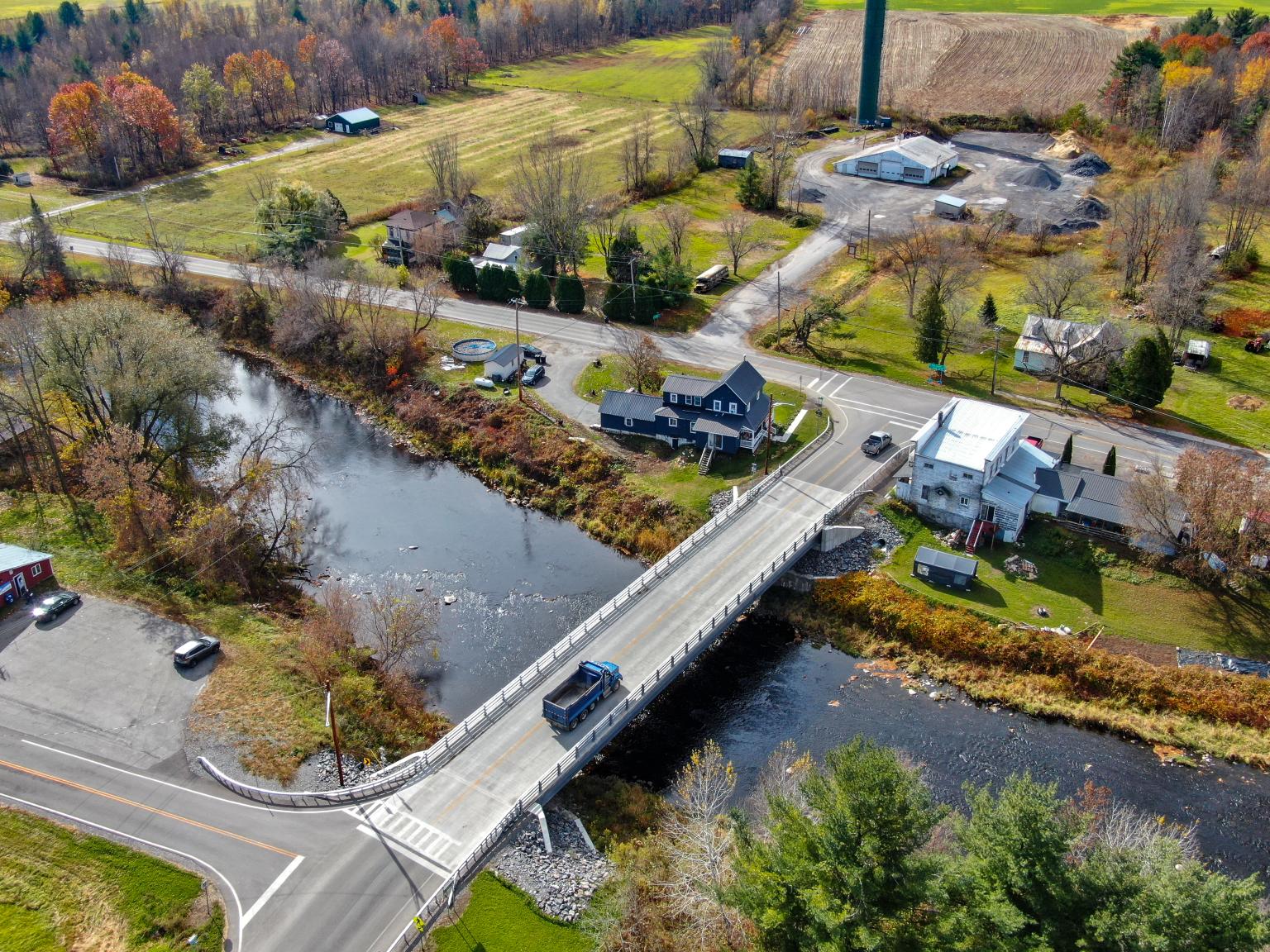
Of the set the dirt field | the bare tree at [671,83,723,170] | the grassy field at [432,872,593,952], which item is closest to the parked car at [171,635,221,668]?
the grassy field at [432,872,593,952]

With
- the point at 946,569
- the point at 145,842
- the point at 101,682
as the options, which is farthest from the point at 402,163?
the point at 145,842

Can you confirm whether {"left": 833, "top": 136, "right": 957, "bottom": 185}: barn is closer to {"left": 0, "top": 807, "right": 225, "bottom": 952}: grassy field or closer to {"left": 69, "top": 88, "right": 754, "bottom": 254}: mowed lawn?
{"left": 69, "top": 88, "right": 754, "bottom": 254}: mowed lawn

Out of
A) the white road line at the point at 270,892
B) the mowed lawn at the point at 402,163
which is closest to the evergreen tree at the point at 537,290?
the mowed lawn at the point at 402,163

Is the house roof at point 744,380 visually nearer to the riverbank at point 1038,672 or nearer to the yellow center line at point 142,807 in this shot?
the riverbank at point 1038,672

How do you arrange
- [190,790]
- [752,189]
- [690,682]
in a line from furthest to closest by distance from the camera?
1. [752,189]
2. [690,682]
3. [190,790]

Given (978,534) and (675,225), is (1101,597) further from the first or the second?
(675,225)

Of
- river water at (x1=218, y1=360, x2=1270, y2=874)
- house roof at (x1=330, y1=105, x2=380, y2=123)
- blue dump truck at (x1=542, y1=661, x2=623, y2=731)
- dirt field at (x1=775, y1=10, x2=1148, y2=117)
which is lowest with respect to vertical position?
river water at (x1=218, y1=360, x2=1270, y2=874)
